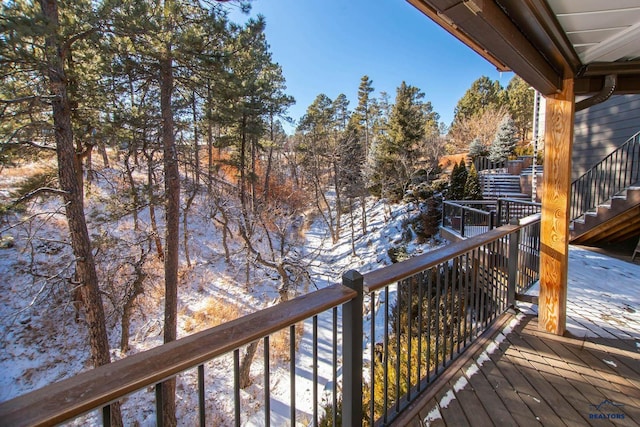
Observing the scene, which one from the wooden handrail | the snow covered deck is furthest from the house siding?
the wooden handrail

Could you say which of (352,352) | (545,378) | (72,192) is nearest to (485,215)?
(545,378)

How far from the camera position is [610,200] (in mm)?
4812

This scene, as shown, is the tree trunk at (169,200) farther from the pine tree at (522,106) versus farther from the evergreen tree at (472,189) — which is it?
the pine tree at (522,106)

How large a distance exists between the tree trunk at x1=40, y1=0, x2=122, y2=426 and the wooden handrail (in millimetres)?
5483

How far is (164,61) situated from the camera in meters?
6.07

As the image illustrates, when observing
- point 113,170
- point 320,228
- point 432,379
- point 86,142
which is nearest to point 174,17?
point 86,142

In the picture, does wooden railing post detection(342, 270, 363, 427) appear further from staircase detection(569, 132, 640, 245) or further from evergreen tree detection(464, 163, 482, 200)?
evergreen tree detection(464, 163, 482, 200)

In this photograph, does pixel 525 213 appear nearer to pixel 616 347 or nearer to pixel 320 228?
pixel 616 347

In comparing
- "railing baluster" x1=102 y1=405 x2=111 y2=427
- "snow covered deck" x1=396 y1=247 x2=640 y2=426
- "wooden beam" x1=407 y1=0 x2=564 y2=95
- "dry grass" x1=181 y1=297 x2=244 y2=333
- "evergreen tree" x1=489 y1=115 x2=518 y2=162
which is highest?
"evergreen tree" x1=489 y1=115 x2=518 y2=162

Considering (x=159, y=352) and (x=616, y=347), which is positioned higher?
(x=159, y=352)

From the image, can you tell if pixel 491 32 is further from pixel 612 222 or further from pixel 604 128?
pixel 604 128

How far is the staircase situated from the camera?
468 centimetres

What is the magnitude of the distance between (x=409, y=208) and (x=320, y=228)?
6.67 m

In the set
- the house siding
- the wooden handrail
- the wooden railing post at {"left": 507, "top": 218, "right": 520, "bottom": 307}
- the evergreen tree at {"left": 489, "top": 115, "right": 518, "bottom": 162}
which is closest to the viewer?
the wooden handrail
